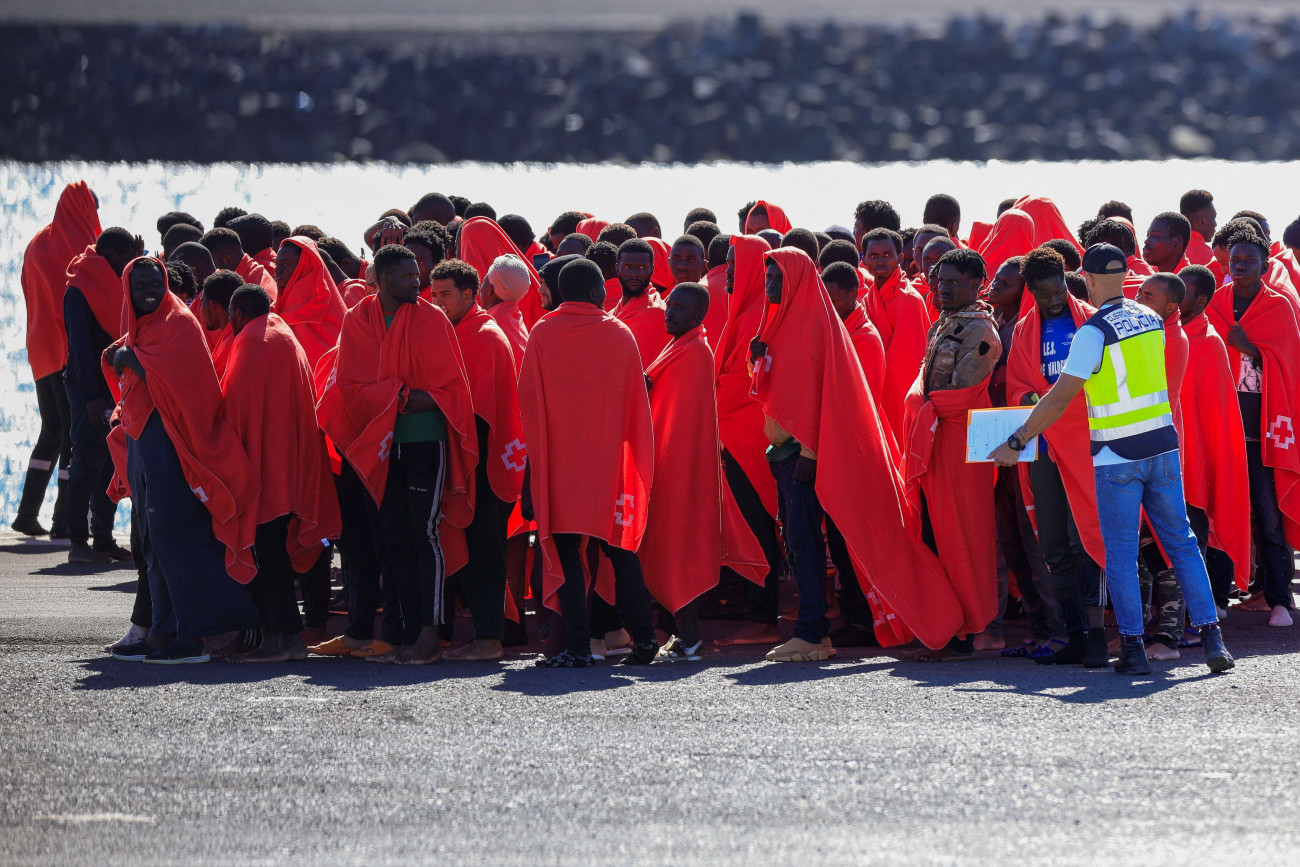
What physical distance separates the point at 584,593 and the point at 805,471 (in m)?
1.16

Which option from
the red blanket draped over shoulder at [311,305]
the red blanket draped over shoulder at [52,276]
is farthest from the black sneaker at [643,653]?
the red blanket draped over shoulder at [52,276]

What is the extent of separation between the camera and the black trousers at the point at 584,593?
8047 mm

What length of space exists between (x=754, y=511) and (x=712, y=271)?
1.57 metres

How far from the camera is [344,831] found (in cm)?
546

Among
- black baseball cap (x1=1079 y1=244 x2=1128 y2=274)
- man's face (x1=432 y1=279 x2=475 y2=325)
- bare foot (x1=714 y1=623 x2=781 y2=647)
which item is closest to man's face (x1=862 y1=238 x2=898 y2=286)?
bare foot (x1=714 y1=623 x2=781 y2=647)

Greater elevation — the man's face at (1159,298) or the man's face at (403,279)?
the man's face at (403,279)

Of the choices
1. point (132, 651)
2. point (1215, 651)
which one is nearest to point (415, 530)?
point (132, 651)

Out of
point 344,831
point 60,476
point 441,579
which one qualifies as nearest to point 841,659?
point 441,579

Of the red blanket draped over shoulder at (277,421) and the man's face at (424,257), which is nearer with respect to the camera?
the red blanket draped over shoulder at (277,421)

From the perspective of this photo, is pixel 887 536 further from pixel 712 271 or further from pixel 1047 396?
pixel 712 271

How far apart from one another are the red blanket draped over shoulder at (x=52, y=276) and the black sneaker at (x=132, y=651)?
427 cm

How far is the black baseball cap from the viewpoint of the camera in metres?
7.54

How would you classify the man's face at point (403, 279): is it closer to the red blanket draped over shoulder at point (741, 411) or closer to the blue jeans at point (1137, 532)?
the red blanket draped over shoulder at point (741, 411)

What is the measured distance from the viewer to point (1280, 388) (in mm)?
9344
